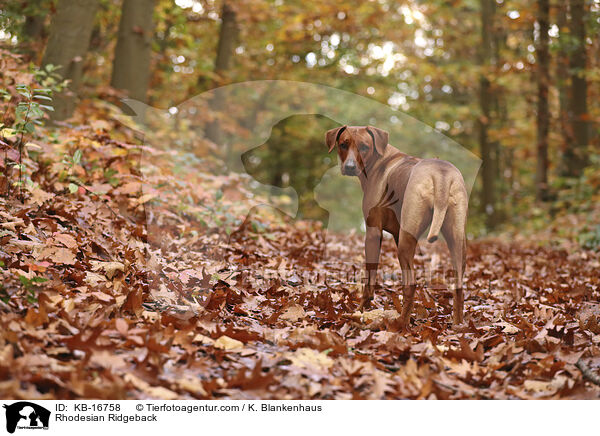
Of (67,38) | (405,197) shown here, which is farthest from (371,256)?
(67,38)

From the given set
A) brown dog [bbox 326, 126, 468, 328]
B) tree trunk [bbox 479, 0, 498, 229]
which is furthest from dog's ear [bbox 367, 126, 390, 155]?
tree trunk [bbox 479, 0, 498, 229]

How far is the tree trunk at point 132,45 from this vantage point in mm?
9445

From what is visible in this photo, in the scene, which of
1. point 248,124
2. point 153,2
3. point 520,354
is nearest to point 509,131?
point 248,124

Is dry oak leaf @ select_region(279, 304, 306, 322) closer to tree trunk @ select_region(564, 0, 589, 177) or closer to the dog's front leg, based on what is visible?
the dog's front leg

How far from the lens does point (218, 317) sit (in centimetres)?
367

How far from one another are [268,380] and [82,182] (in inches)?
160

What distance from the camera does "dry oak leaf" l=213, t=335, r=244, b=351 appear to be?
3.07 m

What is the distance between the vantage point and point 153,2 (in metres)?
9.61

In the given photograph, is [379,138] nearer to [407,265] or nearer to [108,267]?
[407,265]

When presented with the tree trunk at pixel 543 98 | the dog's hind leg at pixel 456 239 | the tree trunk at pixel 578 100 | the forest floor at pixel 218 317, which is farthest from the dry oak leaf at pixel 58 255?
the tree trunk at pixel 543 98

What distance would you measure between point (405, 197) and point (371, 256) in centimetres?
74

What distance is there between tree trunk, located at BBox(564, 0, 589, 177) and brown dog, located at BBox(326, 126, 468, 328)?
11.8 metres

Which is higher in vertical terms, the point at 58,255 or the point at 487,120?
the point at 487,120

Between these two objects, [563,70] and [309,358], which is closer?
[309,358]
